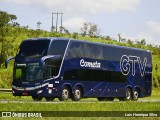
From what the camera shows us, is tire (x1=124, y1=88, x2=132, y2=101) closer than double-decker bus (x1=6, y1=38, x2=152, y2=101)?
No

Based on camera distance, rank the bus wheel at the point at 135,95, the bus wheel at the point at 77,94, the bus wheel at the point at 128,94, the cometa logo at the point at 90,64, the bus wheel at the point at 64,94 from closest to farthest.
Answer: the bus wheel at the point at 64,94 → the bus wheel at the point at 77,94 → the cometa logo at the point at 90,64 → the bus wheel at the point at 128,94 → the bus wheel at the point at 135,95

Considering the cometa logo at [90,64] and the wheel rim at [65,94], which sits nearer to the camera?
the wheel rim at [65,94]

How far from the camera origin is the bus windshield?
26.7 meters

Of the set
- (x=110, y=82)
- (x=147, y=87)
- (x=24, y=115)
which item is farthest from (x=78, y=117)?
(x=147, y=87)

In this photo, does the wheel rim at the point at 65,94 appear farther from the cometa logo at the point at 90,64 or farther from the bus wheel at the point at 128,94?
the bus wheel at the point at 128,94

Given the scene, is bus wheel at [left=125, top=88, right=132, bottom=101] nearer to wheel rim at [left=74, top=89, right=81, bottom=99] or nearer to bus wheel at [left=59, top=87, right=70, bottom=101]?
wheel rim at [left=74, top=89, right=81, bottom=99]

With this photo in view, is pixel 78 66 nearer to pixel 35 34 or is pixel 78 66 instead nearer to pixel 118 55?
pixel 118 55

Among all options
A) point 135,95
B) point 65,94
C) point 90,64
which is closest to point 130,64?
point 135,95

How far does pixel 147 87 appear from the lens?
36.5m

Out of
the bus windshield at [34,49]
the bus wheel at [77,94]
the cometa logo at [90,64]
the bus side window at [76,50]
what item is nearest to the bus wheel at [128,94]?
the cometa logo at [90,64]

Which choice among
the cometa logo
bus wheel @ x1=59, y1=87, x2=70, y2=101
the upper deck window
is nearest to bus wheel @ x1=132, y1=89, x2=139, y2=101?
the cometa logo

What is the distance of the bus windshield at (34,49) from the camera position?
2670 cm

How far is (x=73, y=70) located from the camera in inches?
1115

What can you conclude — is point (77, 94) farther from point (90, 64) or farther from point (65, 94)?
point (90, 64)
